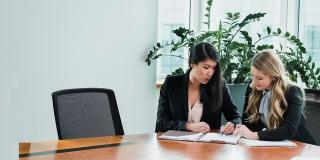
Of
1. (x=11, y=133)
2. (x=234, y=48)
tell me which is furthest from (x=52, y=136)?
(x=11, y=133)

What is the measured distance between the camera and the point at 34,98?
3686 millimetres

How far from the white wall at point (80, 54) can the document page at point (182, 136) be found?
1260 mm

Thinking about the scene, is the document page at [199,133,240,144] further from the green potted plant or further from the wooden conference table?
the green potted plant

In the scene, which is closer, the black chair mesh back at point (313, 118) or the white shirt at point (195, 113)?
the black chair mesh back at point (313, 118)

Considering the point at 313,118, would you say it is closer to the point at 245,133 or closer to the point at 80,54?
the point at 245,133

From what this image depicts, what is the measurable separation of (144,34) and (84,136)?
6.39ft

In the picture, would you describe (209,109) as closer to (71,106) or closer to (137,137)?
(137,137)

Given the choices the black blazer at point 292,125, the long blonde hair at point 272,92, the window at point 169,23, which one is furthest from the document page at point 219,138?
the window at point 169,23

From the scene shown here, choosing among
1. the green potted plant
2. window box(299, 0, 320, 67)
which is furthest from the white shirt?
window box(299, 0, 320, 67)

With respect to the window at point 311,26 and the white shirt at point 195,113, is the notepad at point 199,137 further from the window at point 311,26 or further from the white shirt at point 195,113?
the window at point 311,26

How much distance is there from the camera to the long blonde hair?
2672 millimetres

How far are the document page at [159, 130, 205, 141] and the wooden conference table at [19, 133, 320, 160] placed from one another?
0.19ft

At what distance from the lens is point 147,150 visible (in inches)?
85.9

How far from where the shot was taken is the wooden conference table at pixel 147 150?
204 cm
